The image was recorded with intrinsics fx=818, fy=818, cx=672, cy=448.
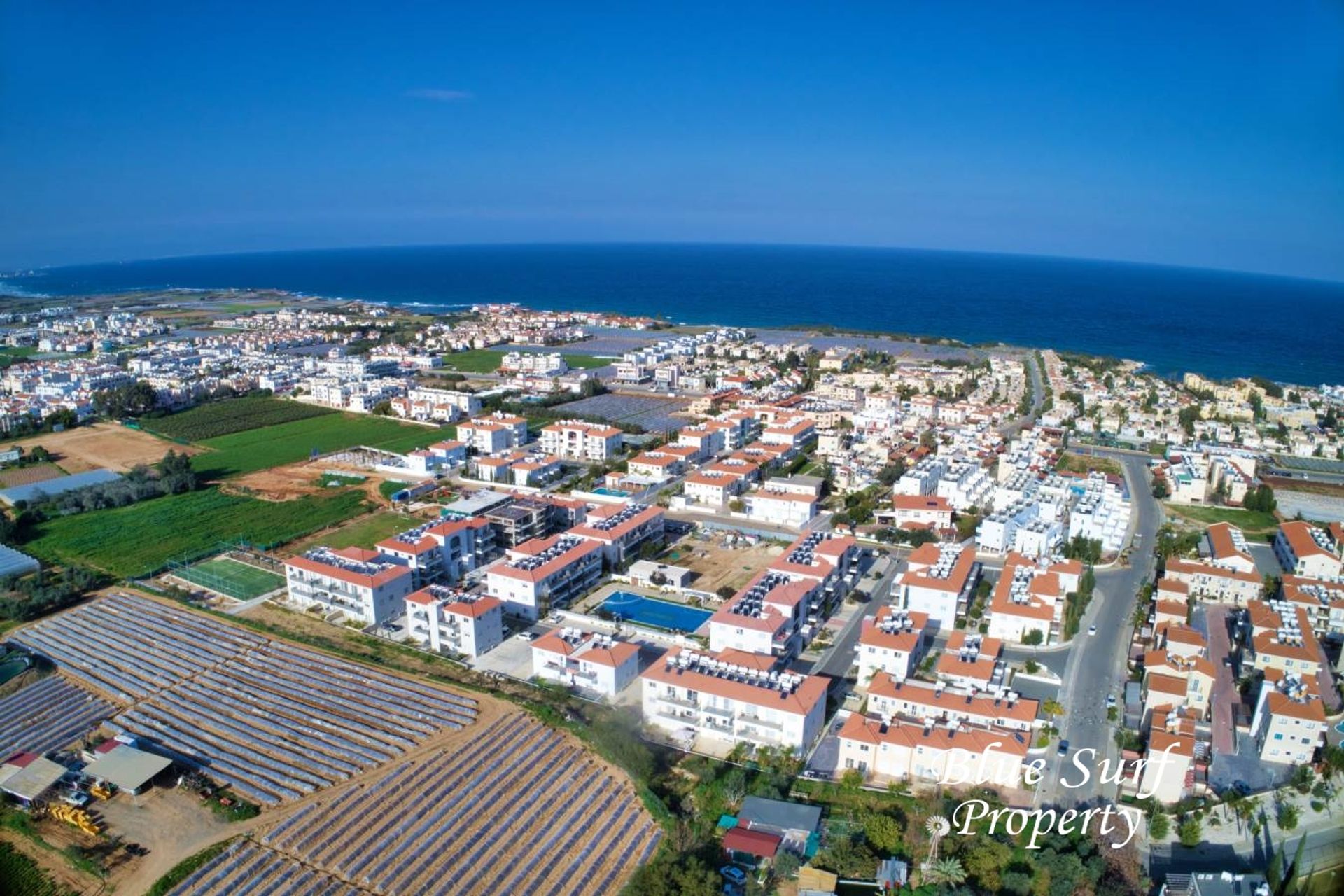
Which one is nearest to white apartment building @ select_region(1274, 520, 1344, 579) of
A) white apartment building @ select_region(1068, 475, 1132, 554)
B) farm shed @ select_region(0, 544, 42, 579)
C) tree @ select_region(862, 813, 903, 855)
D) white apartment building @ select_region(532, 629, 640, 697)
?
white apartment building @ select_region(1068, 475, 1132, 554)

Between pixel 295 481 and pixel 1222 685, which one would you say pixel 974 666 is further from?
pixel 295 481

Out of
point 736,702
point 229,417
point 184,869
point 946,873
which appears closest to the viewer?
point 946,873

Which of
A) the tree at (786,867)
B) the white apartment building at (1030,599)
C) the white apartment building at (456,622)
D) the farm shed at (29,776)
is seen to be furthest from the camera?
the white apartment building at (1030,599)

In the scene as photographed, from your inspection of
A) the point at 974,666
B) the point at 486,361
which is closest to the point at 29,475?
the point at 486,361

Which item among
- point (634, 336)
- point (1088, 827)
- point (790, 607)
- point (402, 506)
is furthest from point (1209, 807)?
point (634, 336)

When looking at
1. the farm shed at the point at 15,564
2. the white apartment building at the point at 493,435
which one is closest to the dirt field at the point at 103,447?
the farm shed at the point at 15,564

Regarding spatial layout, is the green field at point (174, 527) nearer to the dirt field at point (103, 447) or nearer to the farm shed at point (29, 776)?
the dirt field at point (103, 447)
